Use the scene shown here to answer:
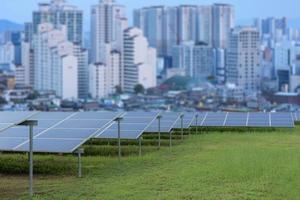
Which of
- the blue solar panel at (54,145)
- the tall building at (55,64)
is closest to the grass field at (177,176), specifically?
the blue solar panel at (54,145)

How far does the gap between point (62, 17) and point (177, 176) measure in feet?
486

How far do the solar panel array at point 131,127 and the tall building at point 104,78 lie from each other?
305 feet

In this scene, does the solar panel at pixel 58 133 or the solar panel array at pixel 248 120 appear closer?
the solar panel at pixel 58 133

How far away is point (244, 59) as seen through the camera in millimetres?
135875

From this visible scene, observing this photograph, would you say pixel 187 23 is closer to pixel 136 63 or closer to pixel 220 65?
pixel 220 65

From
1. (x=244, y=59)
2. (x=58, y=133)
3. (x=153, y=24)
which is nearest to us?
(x=58, y=133)

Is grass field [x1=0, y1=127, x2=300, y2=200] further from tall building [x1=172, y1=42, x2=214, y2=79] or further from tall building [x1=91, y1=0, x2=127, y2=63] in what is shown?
tall building [x1=172, y1=42, x2=214, y2=79]

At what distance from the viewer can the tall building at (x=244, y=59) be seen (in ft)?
423

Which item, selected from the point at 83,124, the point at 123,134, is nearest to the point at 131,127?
the point at 123,134

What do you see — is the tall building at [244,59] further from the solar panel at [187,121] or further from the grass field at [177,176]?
the grass field at [177,176]

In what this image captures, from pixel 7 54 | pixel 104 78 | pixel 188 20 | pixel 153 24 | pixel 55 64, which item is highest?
pixel 188 20

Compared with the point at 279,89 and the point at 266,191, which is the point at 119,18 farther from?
the point at 266,191

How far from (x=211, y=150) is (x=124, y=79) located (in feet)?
349

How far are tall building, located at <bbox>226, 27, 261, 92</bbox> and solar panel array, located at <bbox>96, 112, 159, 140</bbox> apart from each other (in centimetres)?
10471
